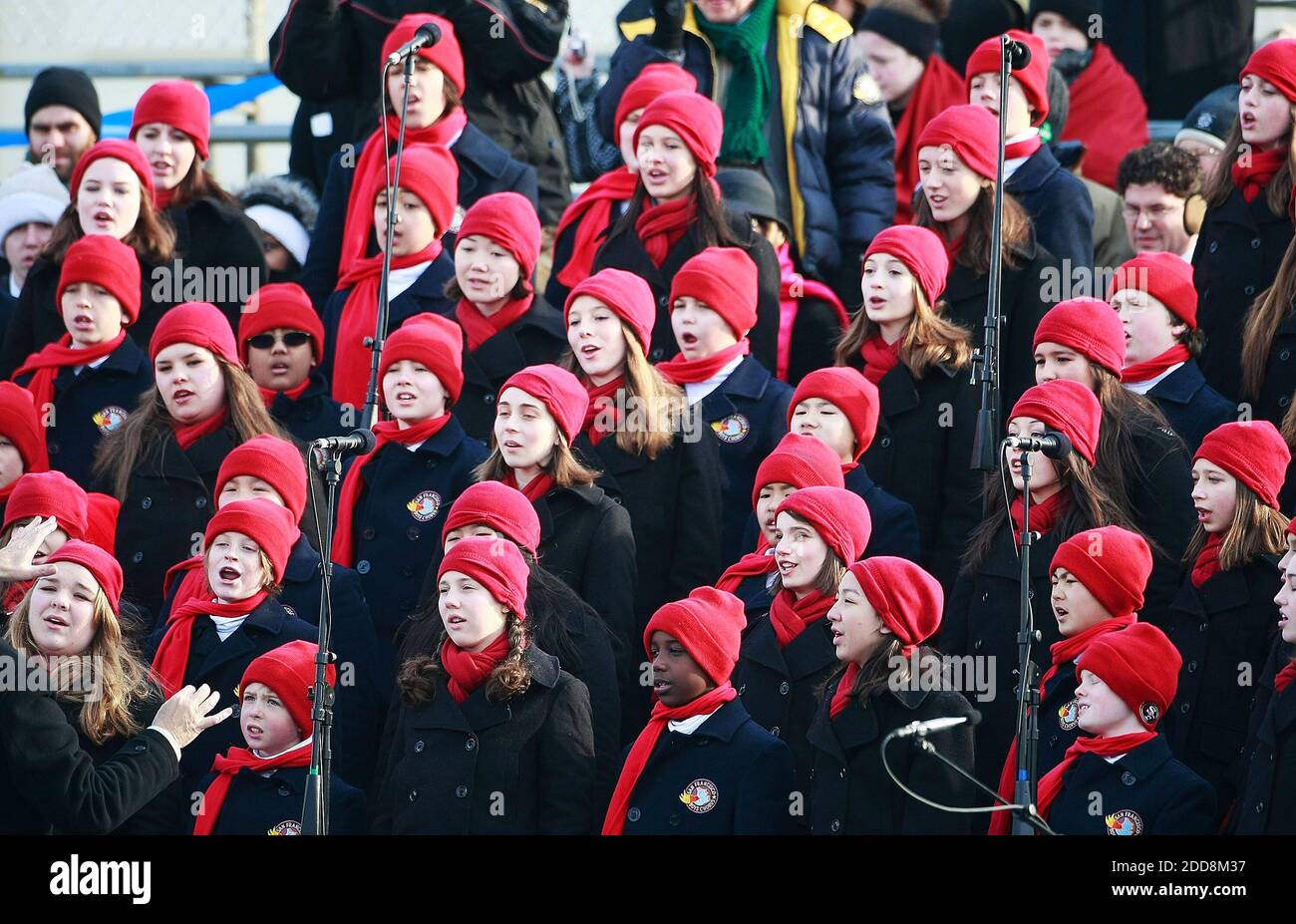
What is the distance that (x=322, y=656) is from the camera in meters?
7.85

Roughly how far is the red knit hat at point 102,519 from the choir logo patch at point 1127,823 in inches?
150

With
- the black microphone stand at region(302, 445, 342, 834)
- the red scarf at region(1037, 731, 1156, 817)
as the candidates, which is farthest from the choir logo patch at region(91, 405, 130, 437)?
the red scarf at region(1037, 731, 1156, 817)

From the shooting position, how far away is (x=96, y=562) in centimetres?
899

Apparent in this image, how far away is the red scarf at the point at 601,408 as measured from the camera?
32.0 feet

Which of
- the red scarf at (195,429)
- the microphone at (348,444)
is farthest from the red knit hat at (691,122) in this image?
the microphone at (348,444)

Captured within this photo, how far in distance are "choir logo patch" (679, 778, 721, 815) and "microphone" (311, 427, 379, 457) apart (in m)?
1.48

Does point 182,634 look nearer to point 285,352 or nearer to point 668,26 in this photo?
point 285,352

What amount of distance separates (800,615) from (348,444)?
170cm

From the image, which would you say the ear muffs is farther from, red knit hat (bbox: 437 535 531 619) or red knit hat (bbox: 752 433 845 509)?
red knit hat (bbox: 437 535 531 619)

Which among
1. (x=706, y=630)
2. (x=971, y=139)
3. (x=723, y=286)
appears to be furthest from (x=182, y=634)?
(x=971, y=139)

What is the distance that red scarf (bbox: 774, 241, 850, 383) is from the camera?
423 inches
